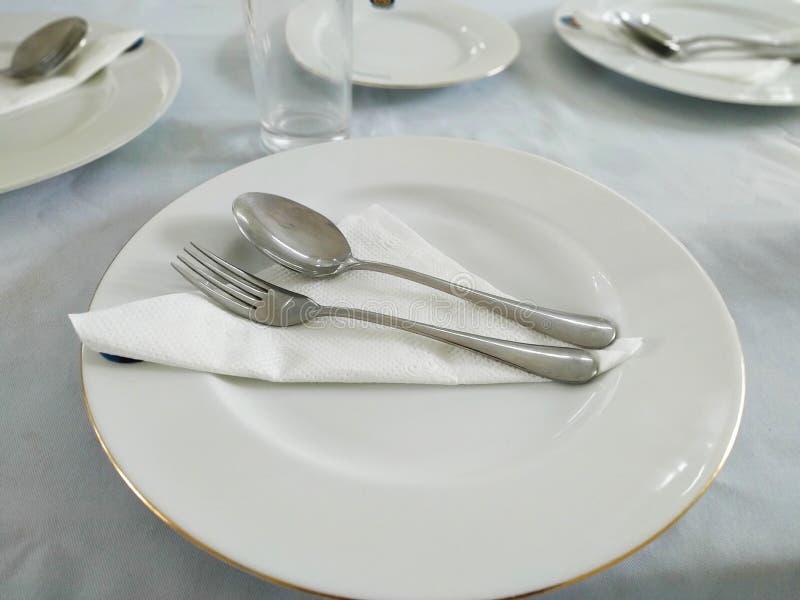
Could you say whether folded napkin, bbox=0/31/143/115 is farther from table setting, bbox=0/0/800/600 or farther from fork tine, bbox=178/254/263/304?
fork tine, bbox=178/254/263/304

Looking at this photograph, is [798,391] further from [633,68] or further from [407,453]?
[633,68]

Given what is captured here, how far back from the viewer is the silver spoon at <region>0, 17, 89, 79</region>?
2.03 feet

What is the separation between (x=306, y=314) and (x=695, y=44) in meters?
0.60

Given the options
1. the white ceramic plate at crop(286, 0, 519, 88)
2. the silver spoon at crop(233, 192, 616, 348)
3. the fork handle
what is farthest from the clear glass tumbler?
the fork handle

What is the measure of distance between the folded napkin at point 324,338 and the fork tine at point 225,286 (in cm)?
1

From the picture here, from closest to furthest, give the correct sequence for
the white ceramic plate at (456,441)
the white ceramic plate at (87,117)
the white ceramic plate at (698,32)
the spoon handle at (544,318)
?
the white ceramic plate at (456,441) < the spoon handle at (544,318) < the white ceramic plate at (87,117) < the white ceramic plate at (698,32)

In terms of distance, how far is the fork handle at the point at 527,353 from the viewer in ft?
1.17

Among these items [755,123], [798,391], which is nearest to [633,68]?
[755,123]

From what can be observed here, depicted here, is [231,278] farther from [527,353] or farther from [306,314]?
[527,353]

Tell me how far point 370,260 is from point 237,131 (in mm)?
262

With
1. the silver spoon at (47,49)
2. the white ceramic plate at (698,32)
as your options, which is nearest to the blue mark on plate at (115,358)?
the silver spoon at (47,49)

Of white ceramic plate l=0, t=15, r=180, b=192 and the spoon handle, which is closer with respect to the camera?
the spoon handle

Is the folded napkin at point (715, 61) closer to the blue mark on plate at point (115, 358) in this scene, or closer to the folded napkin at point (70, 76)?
the folded napkin at point (70, 76)

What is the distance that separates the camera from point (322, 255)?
425 millimetres
